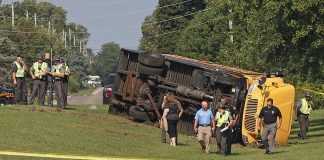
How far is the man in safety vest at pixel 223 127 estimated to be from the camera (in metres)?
20.1

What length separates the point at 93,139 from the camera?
1938 cm

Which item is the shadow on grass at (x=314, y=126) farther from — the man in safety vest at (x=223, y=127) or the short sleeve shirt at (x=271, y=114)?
the man in safety vest at (x=223, y=127)

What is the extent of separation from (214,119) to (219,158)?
1.91m

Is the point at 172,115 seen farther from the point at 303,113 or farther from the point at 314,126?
the point at 314,126

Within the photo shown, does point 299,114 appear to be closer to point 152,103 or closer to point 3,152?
point 152,103

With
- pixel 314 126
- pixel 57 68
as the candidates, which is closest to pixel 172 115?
pixel 57 68

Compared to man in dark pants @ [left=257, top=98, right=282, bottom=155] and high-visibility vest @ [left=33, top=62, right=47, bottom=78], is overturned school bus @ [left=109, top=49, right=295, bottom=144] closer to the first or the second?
man in dark pants @ [left=257, top=98, right=282, bottom=155]

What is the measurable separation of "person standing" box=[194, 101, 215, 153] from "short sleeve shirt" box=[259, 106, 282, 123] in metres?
1.53

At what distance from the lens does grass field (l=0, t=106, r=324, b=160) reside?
56.0ft

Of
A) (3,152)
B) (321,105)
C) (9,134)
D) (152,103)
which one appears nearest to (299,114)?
(152,103)

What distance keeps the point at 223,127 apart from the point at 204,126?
21.0 inches

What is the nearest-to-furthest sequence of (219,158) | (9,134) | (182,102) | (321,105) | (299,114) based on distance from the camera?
(9,134) < (219,158) < (182,102) < (299,114) < (321,105)

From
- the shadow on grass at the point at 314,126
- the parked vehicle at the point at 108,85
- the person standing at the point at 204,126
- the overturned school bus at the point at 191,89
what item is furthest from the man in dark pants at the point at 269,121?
the parked vehicle at the point at 108,85

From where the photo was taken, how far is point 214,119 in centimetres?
2070
